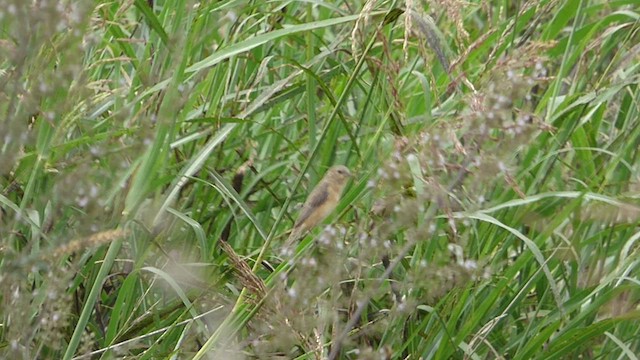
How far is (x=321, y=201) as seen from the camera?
2.82m

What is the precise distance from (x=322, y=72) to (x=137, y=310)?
0.78m

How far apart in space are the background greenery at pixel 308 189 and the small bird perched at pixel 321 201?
5 cm

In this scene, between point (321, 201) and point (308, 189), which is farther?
point (308, 189)

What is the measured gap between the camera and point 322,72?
296 centimetres

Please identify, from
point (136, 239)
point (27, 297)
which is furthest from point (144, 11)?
point (27, 297)

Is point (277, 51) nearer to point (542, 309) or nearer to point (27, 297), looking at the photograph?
point (542, 309)

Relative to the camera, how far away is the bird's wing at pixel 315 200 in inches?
108

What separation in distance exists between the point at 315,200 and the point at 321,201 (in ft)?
0.21

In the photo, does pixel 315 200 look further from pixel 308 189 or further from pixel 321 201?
pixel 308 189

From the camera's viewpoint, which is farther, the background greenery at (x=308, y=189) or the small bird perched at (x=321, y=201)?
the small bird perched at (x=321, y=201)

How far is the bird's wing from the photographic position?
274cm

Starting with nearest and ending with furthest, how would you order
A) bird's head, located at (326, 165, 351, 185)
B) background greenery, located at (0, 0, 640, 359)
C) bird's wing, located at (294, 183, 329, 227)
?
background greenery, located at (0, 0, 640, 359) < bird's wing, located at (294, 183, 329, 227) < bird's head, located at (326, 165, 351, 185)

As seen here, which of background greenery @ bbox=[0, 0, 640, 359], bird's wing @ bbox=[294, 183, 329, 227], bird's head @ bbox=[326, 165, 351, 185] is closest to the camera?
background greenery @ bbox=[0, 0, 640, 359]

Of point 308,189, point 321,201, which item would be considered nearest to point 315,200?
point 321,201
